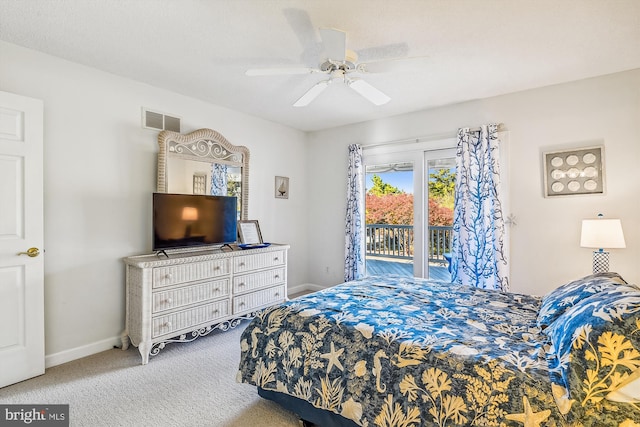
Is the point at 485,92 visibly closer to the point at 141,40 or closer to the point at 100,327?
the point at 141,40

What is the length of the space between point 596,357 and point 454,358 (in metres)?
0.53

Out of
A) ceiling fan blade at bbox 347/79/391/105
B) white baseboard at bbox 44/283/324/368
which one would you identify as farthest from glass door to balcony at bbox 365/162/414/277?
white baseboard at bbox 44/283/324/368

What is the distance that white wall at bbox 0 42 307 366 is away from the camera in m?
2.66

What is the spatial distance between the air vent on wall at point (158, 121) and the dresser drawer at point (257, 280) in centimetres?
186

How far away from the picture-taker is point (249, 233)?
4.11m

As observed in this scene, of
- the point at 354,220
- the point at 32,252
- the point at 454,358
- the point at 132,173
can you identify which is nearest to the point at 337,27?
the point at 454,358

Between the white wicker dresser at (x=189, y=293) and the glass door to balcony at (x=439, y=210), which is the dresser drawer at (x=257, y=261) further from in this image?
the glass door to balcony at (x=439, y=210)

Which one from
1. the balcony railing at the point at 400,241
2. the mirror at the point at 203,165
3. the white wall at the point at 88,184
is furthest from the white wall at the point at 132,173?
the balcony railing at the point at 400,241

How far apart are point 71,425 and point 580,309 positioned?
9.82 feet

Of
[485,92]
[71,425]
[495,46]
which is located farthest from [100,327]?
[485,92]

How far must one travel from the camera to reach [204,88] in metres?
3.38

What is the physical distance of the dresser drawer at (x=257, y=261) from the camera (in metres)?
3.50

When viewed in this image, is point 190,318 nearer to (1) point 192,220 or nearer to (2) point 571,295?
(1) point 192,220

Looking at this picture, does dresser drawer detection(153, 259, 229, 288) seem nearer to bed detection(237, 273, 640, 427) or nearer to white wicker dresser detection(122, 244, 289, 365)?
white wicker dresser detection(122, 244, 289, 365)
